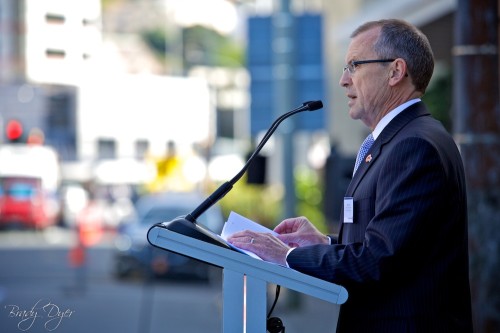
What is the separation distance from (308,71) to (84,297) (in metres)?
5.18

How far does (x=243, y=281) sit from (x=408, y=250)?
0.46m

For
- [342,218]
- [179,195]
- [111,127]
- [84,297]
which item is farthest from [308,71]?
[111,127]

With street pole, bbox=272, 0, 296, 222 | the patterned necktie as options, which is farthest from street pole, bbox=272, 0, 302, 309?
the patterned necktie

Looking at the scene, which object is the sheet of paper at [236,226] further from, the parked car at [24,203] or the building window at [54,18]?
the parked car at [24,203]

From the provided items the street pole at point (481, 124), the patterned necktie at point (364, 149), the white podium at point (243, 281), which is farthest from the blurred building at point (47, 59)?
the white podium at point (243, 281)

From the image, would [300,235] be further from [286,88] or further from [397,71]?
[286,88]

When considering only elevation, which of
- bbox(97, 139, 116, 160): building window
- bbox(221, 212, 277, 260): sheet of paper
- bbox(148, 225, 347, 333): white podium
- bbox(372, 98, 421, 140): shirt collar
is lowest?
bbox(97, 139, 116, 160): building window

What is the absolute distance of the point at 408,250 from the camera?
2768mm

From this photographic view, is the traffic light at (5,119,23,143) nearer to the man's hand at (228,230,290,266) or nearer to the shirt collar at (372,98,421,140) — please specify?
the shirt collar at (372,98,421,140)

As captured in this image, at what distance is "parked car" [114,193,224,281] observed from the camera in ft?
65.2

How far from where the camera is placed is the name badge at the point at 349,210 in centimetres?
306

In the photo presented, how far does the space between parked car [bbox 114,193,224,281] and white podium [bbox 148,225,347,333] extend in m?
16.2

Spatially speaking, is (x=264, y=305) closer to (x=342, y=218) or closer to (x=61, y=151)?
(x=342, y=218)

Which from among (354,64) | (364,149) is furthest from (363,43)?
(364,149)
